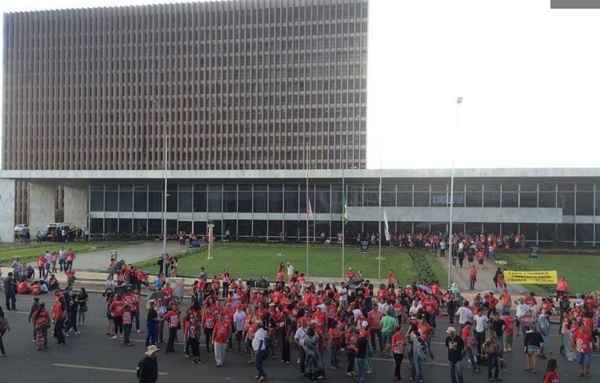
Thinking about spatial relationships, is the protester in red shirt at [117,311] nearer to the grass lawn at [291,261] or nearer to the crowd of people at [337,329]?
the crowd of people at [337,329]

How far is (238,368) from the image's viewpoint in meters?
15.4

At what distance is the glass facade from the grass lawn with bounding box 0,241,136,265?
202 inches

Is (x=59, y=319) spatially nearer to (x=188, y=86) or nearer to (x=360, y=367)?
(x=360, y=367)

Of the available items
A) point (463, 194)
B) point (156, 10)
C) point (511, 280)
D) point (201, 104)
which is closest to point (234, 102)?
point (201, 104)

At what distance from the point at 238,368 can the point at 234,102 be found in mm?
107470

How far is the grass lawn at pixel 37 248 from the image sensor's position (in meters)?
42.4

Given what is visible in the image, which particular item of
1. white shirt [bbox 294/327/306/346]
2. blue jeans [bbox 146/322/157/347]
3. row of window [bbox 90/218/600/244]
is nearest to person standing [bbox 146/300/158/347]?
blue jeans [bbox 146/322/157/347]

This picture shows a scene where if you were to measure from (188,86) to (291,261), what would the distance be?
87618mm

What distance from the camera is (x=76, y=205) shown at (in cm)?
6569

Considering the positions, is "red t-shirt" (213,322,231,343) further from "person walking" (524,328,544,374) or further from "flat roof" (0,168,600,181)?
"flat roof" (0,168,600,181)

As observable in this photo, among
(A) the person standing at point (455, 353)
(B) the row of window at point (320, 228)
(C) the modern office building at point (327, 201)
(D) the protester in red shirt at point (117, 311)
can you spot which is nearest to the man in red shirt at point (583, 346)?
(A) the person standing at point (455, 353)

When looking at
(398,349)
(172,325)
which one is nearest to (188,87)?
(172,325)

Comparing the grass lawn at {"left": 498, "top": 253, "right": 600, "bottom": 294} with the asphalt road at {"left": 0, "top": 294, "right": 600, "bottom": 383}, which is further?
the grass lawn at {"left": 498, "top": 253, "right": 600, "bottom": 294}

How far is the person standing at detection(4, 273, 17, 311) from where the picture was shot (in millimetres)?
22297
